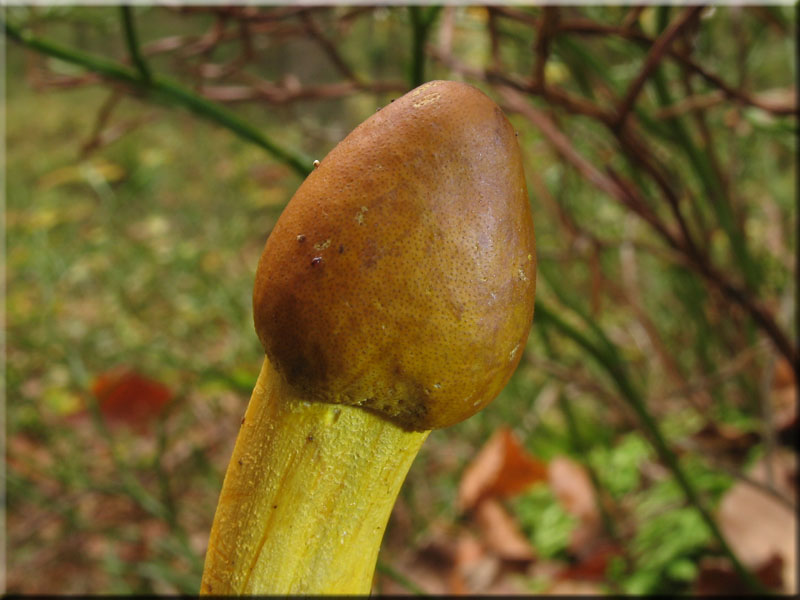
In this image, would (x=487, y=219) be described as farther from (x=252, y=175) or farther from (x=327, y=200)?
(x=252, y=175)

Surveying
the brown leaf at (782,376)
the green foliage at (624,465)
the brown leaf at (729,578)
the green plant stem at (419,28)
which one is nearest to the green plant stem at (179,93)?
the green plant stem at (419,28)

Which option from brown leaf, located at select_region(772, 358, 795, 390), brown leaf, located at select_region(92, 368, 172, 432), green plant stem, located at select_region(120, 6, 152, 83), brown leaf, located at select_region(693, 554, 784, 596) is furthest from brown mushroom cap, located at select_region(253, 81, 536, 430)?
brown leaf, located at select_region(92, 368, 172, 432)

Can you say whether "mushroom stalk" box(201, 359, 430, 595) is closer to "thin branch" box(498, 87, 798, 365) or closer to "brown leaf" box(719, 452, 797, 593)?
"thin branch" box(498, 87, 798, 365)

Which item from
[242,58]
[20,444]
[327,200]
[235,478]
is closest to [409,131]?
[327,200]

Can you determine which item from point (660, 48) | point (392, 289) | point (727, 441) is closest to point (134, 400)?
point (727, 441)

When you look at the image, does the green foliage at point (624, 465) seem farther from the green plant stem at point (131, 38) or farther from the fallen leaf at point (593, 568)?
the green plant stem at point (131, 38)

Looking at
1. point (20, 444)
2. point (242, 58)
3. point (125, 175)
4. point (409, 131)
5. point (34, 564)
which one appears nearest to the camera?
point (409, 131)
